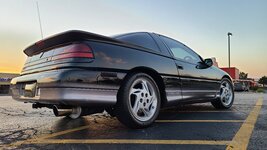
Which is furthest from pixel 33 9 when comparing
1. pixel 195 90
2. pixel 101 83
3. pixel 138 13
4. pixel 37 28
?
pixel 138 13

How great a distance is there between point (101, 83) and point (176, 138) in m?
1.04

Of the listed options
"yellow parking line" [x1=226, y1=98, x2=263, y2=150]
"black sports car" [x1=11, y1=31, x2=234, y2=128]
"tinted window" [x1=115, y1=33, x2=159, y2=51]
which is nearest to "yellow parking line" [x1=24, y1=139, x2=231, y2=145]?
"yellow parking line" [x1=226, y1=98, x2=263, y2=150]

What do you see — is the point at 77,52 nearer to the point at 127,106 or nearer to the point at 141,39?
the point at 127,106

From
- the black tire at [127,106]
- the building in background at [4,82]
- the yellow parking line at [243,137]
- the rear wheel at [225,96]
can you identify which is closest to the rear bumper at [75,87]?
the black tire at [127,106]

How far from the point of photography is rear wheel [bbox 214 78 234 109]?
576 centimetres

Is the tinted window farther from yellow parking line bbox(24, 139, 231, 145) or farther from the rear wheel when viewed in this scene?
the rear wheel

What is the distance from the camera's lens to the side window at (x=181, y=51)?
4.60 meters

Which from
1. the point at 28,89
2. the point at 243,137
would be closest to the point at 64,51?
the point at 28,89

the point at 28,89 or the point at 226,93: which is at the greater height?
the point at 28,89

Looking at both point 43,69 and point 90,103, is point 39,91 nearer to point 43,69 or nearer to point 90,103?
point 43,69

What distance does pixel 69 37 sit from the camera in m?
3.27

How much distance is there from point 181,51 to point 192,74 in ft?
1.50

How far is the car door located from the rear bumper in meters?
1.48

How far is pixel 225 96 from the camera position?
592cm
